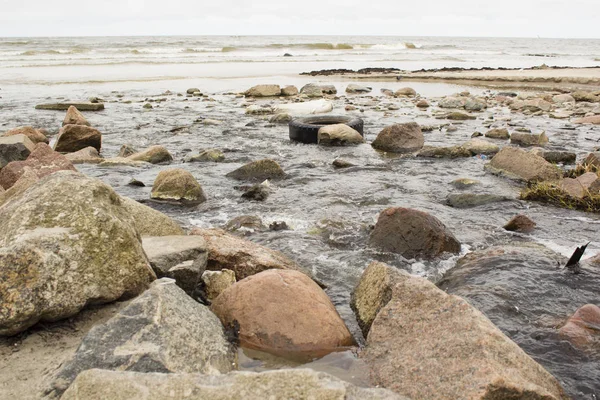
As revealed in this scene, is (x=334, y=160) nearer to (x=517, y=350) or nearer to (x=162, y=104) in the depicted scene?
(x=517, y=350)

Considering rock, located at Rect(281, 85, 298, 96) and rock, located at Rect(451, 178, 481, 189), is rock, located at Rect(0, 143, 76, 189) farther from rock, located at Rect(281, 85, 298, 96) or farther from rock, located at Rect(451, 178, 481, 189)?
rock, located at Rect(281, 85, 298, 96)

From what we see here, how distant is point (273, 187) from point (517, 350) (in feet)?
17.5

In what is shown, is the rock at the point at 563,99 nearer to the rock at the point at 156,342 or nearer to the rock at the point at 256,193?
the rock at the point at 256,193

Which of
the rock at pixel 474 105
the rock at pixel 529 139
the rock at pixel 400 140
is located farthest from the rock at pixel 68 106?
the rock at pixel 529 139

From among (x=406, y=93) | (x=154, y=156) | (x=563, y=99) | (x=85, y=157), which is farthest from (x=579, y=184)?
(x=406, y=93)

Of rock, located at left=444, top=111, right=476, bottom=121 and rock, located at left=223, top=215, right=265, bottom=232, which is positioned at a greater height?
rock, located at left=223, top=215, right=265, bottom=232

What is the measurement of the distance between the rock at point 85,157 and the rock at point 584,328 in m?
8.09

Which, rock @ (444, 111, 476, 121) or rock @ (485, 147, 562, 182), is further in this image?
rock @ (444, 111, 476, 121)

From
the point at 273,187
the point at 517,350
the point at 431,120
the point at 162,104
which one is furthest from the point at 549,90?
the point at 517,350

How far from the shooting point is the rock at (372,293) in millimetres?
3527

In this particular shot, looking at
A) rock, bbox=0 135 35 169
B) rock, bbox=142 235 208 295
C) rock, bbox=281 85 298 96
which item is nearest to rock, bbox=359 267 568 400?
rock, bbox=142 235 208 295

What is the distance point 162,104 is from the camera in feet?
58.9

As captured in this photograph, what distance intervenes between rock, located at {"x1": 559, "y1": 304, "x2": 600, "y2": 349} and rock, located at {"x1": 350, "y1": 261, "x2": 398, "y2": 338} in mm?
1187

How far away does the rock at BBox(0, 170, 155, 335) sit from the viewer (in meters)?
2.80
